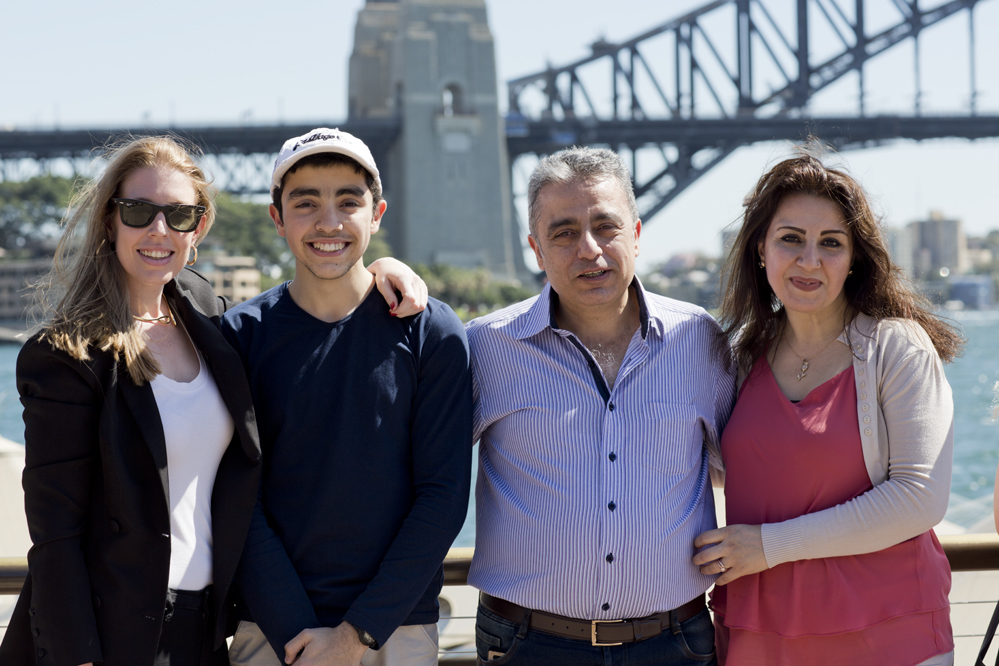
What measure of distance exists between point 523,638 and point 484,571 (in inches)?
4.6

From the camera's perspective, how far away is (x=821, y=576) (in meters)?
1.38

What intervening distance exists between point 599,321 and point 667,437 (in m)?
0.22

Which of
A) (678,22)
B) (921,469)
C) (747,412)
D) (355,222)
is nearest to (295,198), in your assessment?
(355,222)

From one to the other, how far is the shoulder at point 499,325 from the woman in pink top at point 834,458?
36 cm

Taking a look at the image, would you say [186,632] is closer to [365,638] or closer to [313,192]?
[365,638]

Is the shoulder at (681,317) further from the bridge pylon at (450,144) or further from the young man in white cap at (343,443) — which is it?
the bridge pylon at (450,144)

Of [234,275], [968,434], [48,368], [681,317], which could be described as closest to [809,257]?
[681,317]

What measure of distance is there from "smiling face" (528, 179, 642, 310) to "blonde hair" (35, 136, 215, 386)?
54 centimetres

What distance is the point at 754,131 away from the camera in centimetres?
2611

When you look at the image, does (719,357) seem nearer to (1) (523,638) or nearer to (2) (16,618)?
(1) (523,638)

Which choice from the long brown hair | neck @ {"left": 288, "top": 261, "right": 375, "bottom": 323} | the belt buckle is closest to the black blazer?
neck @ {"left": 288, "top": 261, "right": 375, "bottom": 323}

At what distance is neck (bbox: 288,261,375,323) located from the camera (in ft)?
4.70

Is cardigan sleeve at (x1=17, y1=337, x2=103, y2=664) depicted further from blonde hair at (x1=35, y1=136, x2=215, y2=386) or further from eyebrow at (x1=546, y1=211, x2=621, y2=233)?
eyebrow at (x1=546, y1=211, x2=621, y2=233)

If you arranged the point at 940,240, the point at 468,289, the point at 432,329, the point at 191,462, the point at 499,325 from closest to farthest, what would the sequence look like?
the point at 191,462 → the point at 432,329 → the point at 499,325 → the point at 468,289 → the point at 940,240
